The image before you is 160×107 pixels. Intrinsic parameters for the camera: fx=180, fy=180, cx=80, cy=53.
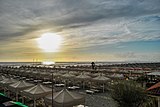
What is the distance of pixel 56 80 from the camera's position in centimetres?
2889

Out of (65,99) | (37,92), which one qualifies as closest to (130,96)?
(65,99)

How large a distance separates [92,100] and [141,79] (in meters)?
7.36

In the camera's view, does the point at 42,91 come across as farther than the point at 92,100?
No

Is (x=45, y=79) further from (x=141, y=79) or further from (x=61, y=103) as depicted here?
(x=61, y=103)

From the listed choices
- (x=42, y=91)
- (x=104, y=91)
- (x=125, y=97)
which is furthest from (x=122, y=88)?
(x=104, y=91)

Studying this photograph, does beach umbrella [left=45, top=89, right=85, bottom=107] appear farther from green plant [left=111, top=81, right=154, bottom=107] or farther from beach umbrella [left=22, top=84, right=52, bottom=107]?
green plant [left=111, top=81, right=154, bottom=107]

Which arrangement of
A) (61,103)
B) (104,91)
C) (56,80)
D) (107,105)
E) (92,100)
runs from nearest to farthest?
(61,103), (107,105), (92,100), (104,91), (56,80)

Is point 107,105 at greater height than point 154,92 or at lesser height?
lesser

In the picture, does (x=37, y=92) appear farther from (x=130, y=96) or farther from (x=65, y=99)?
(x=130, y=96)

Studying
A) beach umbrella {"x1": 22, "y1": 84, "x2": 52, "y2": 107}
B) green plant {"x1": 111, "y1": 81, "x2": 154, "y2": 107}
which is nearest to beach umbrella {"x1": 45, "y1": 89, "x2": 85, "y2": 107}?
beach umbrella {"x1": 22, "y1": 84, "x2": 52, "y2": 107}

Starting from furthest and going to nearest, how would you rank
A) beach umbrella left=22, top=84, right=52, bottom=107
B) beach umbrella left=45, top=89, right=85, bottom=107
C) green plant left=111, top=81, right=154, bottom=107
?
beach umbrella left=22, top=84, right=52, bottom=107 < green plant left=111, top=81, right=154, bottom=107 < beach umbrella left=45, top=89, right=85, bottom=107

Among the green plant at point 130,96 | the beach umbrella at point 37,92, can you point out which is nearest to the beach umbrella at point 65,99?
the beach umbrella at point 37,92

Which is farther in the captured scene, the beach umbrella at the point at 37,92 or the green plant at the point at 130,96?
the beach umbrella at the point at 37,92

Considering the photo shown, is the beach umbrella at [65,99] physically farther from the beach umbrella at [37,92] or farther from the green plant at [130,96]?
the green plant at [130,96]
